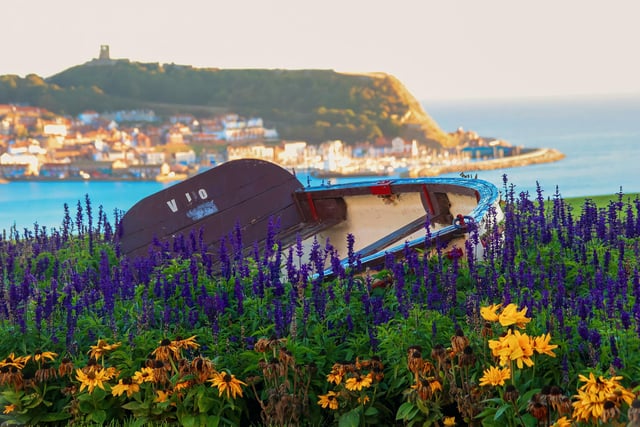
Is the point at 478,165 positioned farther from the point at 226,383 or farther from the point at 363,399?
the point at 226,383

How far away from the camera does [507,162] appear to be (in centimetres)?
8525

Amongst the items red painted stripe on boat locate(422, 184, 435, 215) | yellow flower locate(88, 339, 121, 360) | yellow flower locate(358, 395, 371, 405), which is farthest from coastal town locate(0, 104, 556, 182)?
yellow flower locate(358, 395, 371, 405)

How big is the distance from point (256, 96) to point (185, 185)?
87715 mm

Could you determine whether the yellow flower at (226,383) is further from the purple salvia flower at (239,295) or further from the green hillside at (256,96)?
the green hillside at (256,96)

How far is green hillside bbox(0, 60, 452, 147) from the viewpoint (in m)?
92.1

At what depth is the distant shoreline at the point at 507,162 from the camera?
81.6 metres

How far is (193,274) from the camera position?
21.0ft

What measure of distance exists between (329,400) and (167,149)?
9076 centimetres

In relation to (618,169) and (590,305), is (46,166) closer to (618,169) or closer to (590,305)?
(618,169)

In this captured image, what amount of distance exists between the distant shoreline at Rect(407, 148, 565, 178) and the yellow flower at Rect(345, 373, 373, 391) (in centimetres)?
7372

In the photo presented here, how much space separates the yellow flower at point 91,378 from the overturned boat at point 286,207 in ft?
14.6

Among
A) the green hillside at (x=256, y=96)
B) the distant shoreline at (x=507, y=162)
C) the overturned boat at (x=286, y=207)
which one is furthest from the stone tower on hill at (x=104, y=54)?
the overturned boat at (x=286, y=207)

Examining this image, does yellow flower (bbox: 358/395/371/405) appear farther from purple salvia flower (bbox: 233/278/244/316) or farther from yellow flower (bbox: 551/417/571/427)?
purple salvia flower (bbox: 233/278/244/316)

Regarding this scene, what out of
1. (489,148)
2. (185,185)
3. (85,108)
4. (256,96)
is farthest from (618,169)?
(185,185)
